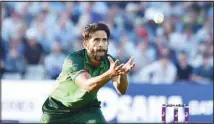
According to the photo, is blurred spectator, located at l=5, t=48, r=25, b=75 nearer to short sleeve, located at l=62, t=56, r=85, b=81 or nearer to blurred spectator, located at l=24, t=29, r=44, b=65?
blurred spectator, located at l=24, t=29, r=44, b=65

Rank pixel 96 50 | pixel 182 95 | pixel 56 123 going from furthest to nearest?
1. pixel 182 95
2. pixel 56 123
3. pixel 96 50

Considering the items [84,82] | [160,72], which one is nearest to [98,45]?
[84,82]

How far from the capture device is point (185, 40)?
14062 mm

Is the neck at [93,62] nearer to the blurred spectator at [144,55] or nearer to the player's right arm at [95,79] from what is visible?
the player's right arm at [95,79]

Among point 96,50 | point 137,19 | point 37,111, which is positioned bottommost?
point 37,111

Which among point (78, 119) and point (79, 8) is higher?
point (79, 8)

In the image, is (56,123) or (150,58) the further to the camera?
(150,58)

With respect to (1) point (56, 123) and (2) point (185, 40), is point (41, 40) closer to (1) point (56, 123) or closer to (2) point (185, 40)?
(2) point (185, 40)

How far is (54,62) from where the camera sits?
1377 centimetres

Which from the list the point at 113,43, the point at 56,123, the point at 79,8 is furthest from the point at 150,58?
the point at 56,123

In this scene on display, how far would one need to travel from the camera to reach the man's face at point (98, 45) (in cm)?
623

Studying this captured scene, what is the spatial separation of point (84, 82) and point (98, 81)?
0.83 ft

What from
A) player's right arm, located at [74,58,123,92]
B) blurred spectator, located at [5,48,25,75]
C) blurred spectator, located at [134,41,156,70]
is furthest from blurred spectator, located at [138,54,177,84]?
player's right arm, located at [74,58,123,92]

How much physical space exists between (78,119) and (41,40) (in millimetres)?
7425
